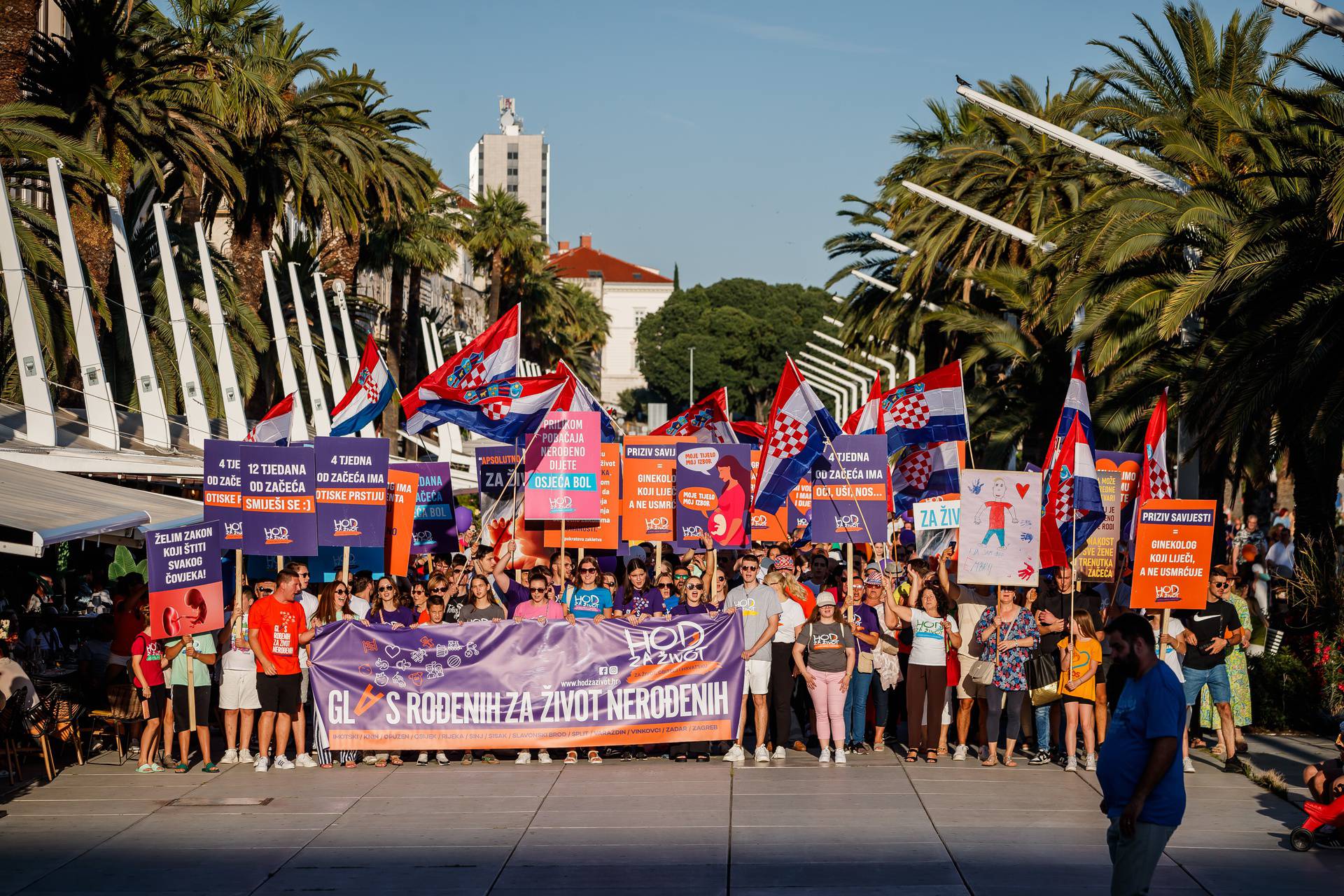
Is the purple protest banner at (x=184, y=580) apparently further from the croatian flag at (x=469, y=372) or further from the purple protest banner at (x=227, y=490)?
the croatian flag at (x=469, y=372)

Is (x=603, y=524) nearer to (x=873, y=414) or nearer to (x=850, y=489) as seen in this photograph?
(x=850, y=489)

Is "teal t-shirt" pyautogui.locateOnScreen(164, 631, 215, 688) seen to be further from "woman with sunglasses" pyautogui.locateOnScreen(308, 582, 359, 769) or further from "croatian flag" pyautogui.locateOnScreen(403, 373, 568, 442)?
"croatian flag" pyautogui.locateOnScreen(403, 373, 568, 442)

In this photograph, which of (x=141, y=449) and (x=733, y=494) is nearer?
(x=733, y=494)

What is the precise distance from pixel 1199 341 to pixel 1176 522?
7.36m

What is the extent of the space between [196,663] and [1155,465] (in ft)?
30.3

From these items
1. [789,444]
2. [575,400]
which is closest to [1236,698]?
[789,444]

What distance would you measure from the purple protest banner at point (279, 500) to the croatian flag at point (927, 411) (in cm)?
780

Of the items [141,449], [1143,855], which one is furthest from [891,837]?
[141,449]

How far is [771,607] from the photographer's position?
1345 cm

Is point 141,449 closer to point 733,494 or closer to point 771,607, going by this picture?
point 733,494

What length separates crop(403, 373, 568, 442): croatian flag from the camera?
17.9 m

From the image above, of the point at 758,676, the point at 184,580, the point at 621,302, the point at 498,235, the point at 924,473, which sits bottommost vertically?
the point at 758,676

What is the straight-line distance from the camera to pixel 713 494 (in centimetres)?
1762

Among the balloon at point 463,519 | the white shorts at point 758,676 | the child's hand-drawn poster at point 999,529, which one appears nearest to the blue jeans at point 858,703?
the white shorts at point 758,676
